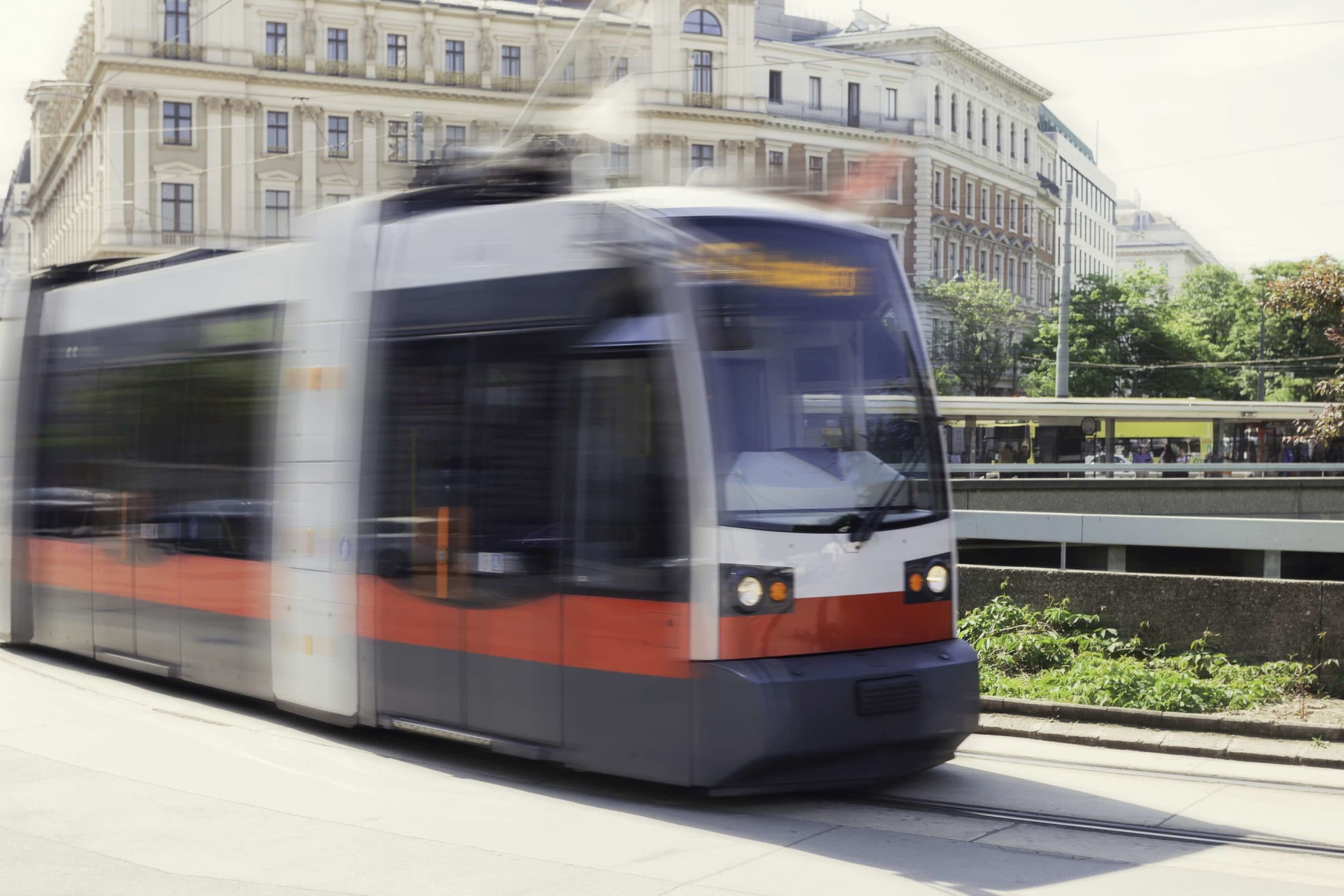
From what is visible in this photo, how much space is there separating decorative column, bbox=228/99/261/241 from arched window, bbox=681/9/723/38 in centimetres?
1920

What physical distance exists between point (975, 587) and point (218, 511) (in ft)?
19.0

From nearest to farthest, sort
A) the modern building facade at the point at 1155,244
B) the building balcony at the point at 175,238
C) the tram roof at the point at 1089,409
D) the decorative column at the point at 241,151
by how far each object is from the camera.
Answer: the tram roof at the point at 1089,409 < the building balcony at the point at 175,238 < the decorative column at the point at 241,151 < the modern building facade at the point at 1155,244

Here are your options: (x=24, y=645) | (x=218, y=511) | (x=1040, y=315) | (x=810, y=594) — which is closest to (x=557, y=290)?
(x=810, y=594)

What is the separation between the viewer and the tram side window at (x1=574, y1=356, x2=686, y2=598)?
7016mm

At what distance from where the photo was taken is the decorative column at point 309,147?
6316 centimetres

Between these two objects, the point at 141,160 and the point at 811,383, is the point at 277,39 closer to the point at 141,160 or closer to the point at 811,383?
the point at 141,160

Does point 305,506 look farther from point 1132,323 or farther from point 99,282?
point 1132,323

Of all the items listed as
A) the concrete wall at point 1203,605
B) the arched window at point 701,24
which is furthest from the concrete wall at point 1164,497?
the arched window at point 701,24

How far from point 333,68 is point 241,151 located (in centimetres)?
545

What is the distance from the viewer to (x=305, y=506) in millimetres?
9094

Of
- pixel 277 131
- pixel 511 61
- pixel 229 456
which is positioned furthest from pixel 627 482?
pixel 511 61

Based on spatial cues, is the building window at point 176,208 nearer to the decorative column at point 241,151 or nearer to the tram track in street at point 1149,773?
the decorative column at point 241,151

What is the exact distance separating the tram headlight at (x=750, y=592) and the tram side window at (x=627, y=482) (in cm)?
27

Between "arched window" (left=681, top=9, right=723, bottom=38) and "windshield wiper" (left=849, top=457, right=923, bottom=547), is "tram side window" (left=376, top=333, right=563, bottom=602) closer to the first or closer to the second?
"windshield wiper" (left=849, top=457, right=923, bottom=547)
